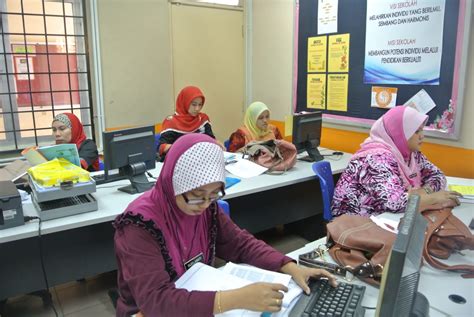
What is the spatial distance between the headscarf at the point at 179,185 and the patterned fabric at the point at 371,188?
1.17m

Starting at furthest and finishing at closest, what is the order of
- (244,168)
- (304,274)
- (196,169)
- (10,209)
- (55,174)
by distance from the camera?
1. (244,168)
2. (55,174)
3. (10,209)
4. (304,274)
5. (196,169)

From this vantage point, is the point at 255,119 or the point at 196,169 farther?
the point at 255,119

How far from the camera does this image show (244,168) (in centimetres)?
283

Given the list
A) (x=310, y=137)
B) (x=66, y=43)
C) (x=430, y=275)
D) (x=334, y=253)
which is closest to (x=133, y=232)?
(x=334, y=253)

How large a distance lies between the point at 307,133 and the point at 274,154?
0.41m

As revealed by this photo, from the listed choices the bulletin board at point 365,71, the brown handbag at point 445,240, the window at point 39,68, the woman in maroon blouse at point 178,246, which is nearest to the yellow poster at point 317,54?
the bulletin board at point 365,71

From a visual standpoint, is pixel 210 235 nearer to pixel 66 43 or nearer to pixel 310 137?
pixel 310 137

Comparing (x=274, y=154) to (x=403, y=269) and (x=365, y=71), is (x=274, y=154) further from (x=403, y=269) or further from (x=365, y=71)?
(x=403, y=269)

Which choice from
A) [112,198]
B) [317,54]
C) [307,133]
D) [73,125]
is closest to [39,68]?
[73,125]

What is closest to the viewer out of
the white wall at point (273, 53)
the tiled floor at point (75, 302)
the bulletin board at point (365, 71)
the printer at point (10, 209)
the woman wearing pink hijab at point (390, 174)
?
the printer at point (10, 209)

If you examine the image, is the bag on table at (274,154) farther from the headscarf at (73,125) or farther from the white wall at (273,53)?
the headscarf at (73,125)

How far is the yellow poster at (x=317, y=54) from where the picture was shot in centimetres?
364

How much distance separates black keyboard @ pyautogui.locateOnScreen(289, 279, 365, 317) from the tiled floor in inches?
61.4

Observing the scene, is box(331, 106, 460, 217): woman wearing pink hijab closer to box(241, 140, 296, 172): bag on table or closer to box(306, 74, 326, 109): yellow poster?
box(241, 140, 296, 172): bag on table
